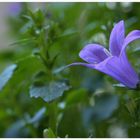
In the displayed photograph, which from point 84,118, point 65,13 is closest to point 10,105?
point 84,118

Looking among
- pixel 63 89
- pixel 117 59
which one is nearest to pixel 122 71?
pixel 117 59

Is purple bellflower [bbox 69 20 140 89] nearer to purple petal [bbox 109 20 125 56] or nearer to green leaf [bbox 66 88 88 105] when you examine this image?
purple petal [bbox 109 20 125 56]

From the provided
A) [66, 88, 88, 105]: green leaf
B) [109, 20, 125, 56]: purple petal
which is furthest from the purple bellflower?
[66, 88, 88, 105]: green leaf

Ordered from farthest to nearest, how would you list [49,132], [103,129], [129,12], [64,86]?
[129,12]
[103,129]
[64,86]
[49,132]

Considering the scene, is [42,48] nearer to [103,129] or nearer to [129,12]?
[103,129]

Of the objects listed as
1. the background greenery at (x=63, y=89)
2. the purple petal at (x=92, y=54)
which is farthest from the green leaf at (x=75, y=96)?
the purple petal at (x=92, y=54)

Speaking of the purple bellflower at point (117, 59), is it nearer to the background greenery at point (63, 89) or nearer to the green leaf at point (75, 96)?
the background greenery at point (63, 89)

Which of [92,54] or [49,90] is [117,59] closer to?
[92,54]
